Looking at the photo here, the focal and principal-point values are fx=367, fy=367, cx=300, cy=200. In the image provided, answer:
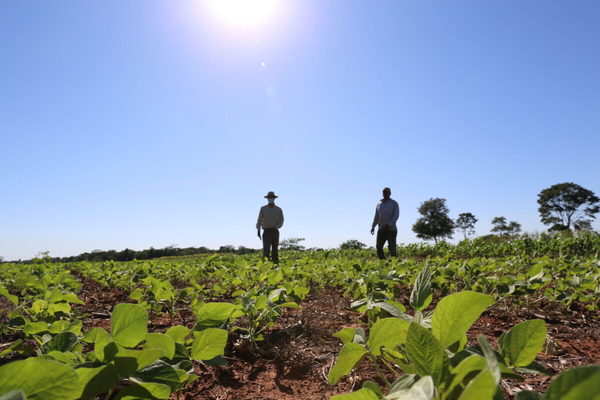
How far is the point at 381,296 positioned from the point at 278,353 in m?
Result: 0.67

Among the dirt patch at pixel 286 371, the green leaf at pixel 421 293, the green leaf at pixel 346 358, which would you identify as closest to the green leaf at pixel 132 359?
the green leaf at pixel 346 358

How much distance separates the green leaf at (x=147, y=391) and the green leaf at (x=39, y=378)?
0.22 metres

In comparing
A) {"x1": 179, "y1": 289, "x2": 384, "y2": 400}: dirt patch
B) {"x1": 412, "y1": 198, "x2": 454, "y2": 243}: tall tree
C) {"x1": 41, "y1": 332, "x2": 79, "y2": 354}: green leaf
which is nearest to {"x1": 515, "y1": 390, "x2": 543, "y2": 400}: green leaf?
{"x1": 41, "y1": 332, "x2": 79, "y2": 354}: green leaf

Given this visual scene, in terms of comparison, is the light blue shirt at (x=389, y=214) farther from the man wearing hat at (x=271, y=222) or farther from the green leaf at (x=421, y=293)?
the green leaf at (x=421, y=293)

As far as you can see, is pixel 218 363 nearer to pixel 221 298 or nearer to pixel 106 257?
pixel 221 298

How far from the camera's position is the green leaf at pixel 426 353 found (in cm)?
61

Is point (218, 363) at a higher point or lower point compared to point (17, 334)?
higher

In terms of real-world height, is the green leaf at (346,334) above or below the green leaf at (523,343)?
below

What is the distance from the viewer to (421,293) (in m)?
1.03

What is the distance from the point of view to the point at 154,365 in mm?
743

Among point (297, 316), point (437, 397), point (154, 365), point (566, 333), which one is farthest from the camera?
point (297, 316)

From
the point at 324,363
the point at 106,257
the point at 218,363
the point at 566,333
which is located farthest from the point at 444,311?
the point at 106,257

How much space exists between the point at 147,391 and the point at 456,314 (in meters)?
0.63

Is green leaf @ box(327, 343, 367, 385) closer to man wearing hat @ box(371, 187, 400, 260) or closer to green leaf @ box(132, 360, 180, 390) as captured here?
green leaf @ box(132, 360, 180, 390)
